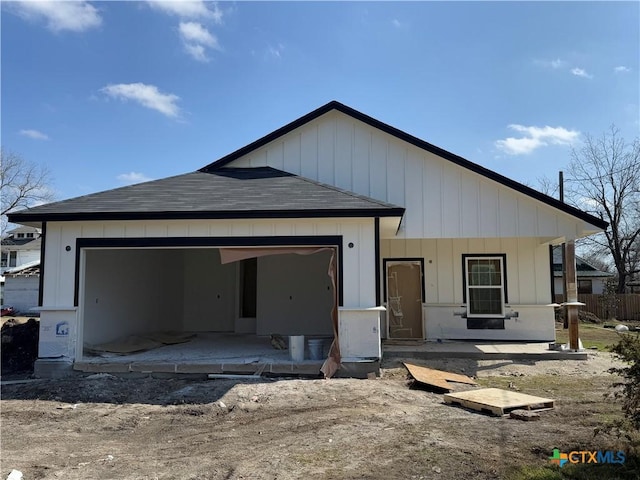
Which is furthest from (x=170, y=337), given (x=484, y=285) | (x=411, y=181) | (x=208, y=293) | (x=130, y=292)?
(x=484, y=285)

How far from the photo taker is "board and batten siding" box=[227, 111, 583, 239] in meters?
11.6

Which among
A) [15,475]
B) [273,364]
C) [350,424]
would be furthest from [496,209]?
[15,475]

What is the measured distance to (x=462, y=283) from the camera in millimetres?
13172

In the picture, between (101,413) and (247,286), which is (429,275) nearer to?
Result: (247,286)

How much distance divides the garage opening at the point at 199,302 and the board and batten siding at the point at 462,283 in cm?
244

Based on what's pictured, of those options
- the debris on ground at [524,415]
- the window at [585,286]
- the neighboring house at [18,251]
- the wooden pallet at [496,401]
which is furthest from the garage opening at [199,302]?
the neighboring house at [18,251]

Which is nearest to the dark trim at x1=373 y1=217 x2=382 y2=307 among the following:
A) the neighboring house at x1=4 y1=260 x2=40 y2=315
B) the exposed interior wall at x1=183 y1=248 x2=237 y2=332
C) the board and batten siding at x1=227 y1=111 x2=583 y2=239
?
the board and batten siding at x1=227 y1=111 x2=583 y2=239

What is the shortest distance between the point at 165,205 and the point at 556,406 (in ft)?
24.4

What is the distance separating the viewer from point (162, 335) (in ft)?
41.8

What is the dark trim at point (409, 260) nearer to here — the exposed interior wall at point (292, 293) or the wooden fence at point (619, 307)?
the exposed interior wall at point (292, 293)

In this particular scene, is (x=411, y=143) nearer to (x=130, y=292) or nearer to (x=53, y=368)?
→ (x=130, y=292)

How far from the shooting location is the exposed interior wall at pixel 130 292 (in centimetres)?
1048

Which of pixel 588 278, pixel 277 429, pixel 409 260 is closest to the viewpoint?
pixel 277 429

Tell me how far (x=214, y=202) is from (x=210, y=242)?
32.9 inches
